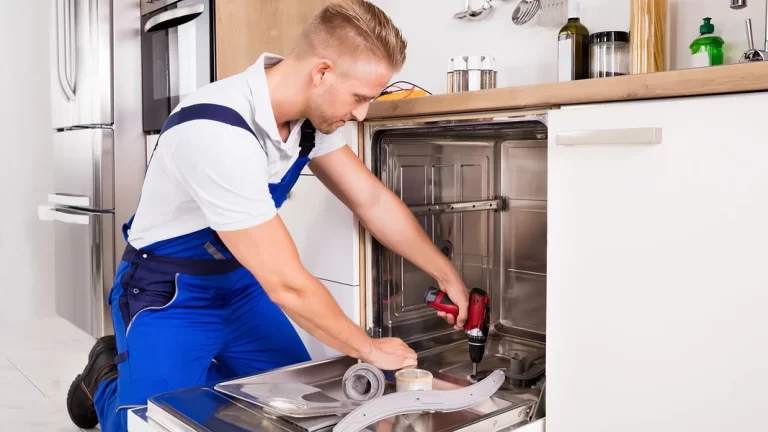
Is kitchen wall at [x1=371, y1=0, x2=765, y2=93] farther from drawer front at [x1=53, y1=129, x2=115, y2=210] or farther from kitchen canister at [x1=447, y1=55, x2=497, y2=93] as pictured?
drawer front at [x1=53, y1=129, x2=115, y2=210]

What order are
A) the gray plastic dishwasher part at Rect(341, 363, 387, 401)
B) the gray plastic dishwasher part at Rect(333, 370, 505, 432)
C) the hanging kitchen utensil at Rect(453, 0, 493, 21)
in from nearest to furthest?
1. the gray plastic dishwasher part at Rect(333, 370, 505, 432)
2. the gray plastic dishwasher part at Rect(341, 363, 387, 401)
3. the hanging kitchen utensil at Rect(453, 0, 493, 21)

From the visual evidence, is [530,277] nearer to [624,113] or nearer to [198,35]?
[624,113]

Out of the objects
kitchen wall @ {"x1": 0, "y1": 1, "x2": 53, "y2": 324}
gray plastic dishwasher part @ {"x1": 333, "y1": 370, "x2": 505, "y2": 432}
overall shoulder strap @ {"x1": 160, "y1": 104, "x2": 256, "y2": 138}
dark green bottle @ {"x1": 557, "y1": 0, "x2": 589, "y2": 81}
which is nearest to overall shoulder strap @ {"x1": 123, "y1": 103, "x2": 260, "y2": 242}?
overall shoulder strap @ {"x1": 160, "y1": 104, "x2": 256, "y2": 138}

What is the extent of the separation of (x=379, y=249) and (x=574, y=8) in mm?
719

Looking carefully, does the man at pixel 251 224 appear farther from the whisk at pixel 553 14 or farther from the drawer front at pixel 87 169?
the drawer front at pixel 87 169

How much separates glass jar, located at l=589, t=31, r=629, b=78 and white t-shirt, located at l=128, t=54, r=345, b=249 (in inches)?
23.7

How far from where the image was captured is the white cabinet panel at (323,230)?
1661mm

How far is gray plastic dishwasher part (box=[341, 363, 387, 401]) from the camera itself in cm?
126

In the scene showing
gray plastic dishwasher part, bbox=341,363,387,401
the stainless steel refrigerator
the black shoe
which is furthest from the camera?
the stainless steel refrigerator

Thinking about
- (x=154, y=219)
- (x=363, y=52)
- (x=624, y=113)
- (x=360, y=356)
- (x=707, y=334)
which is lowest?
(x=360, y=356)

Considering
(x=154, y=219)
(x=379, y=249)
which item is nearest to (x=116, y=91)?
(x=154, y=219)

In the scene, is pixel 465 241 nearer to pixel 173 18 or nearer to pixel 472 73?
pixel 472 73

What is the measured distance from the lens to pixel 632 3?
1.51 m

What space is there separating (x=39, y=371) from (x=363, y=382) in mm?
2056
